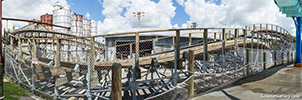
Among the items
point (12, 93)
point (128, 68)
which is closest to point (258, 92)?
point (128, 68)

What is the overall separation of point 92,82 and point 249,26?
19229mm

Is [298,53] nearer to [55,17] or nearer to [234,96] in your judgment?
[234,96]

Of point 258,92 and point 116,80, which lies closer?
point 116,80

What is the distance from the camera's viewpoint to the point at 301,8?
390 inches

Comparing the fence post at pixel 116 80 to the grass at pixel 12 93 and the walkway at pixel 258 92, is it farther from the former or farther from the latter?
the grass at pixel 12 93

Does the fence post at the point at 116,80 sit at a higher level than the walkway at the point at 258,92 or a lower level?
higher

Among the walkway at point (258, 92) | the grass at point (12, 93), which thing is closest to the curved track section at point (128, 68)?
the grass at point (12, 93)

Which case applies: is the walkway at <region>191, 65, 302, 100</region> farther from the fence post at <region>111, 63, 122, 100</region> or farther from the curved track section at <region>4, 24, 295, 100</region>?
the fence post at <region>111, 63, 122, 100</region>

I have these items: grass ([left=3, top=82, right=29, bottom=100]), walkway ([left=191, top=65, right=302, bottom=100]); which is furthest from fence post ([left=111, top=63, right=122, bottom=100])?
grass ([left=3, top=82, right=29, bottom=100])

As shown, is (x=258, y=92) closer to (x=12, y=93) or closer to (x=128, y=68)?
(x=128, y=68)

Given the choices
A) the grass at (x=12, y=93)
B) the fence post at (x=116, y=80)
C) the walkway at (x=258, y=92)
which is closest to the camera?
the fence post at (x=116, y=80)

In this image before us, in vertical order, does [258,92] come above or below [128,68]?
below

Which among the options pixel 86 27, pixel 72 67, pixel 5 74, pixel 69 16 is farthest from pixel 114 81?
pixel 86 27

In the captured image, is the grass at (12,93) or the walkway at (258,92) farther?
the grass at (12,93)
